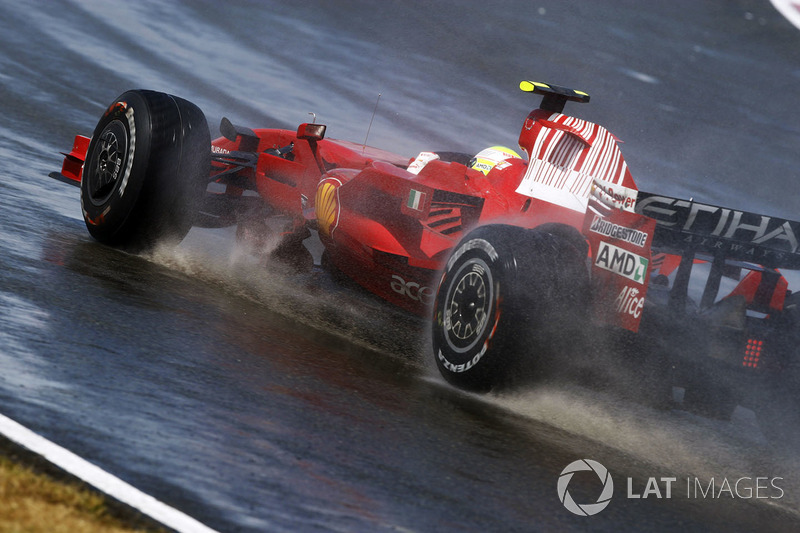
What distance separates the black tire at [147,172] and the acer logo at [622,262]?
286 centimetres

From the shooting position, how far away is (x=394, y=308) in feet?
23.0

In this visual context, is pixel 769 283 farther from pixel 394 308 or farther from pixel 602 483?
pixel 394 308

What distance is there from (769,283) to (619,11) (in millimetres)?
21279

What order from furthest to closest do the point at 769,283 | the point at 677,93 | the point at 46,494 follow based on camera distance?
1. the point at 677,93
2. the point at 769,283
3. the point at 46,494

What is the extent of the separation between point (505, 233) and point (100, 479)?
2.54 meters

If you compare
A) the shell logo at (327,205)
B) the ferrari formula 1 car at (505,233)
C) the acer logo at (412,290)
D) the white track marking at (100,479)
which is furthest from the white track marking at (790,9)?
the white track marking at (100,479)

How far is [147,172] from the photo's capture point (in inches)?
253

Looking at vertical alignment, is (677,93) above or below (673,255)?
above

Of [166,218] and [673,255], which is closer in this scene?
[166,218]

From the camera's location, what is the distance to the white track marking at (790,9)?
25.1 metres

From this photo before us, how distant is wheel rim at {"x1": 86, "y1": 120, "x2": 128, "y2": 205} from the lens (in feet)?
21.8

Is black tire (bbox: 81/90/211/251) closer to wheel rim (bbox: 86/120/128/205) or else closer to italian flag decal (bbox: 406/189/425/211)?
wheel rim (bbox: 86/120/128/205)

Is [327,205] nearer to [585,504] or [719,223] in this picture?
[719,223]

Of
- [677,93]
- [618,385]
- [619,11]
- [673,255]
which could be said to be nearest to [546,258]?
[618,385]
